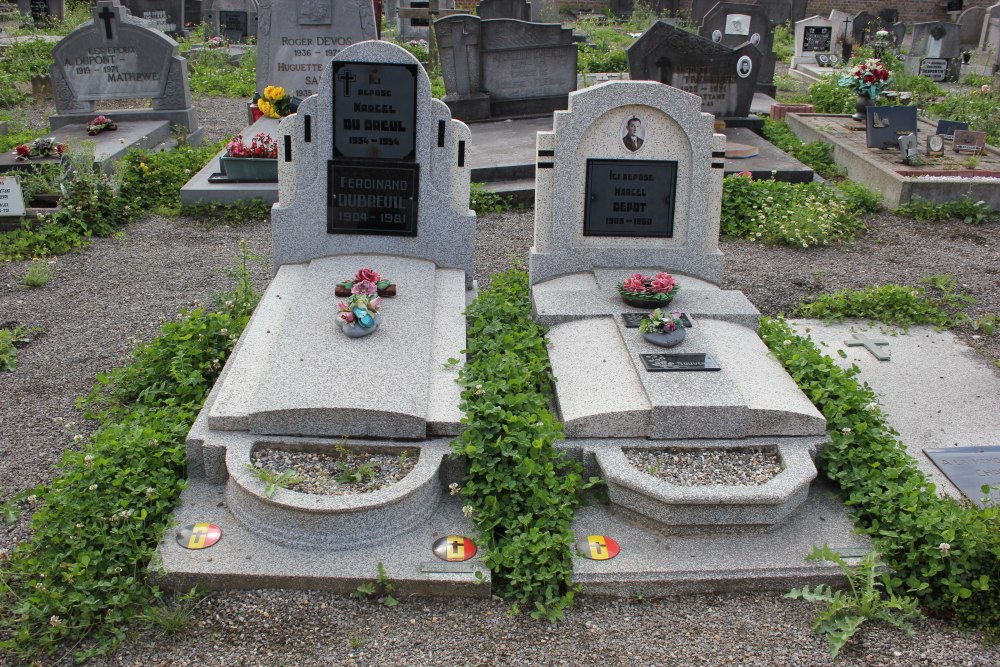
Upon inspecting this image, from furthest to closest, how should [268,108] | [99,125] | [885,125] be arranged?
[99,125] < [885,125] < [268,108]

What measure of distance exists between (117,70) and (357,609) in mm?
9388

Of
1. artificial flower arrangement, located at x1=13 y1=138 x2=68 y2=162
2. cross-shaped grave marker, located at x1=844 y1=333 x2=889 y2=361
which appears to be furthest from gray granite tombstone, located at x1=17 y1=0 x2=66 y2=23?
cross-shaped grave marker, located at x1=844 y1=333 x2=889 y2=361

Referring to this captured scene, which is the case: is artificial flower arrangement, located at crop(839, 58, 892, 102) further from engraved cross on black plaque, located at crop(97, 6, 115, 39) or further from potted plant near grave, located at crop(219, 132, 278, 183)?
engraved cross on black plaque, located at crop(97, 6, 115, 39)

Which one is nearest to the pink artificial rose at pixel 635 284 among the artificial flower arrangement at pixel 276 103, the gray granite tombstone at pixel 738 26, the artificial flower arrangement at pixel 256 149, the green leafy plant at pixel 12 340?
the green leafy plant at pixel 12 340

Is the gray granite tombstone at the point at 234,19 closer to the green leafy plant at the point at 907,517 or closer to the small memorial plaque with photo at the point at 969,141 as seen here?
the small memorial plaque with photo at the point at 969,141

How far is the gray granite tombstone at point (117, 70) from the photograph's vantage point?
10562 millimetres

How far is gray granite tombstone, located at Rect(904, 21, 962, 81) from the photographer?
645 inches

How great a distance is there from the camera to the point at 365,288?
16.6ft

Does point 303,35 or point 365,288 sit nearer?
point 365,288

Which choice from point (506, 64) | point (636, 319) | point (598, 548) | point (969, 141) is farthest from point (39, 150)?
point (969, 141)

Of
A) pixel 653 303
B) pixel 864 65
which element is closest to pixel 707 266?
pixel 653 303

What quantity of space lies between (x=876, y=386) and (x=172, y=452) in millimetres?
4012

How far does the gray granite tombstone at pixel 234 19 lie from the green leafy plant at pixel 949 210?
16.1 m

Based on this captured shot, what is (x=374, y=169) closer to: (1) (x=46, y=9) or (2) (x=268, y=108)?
(2) (x=268, y=108)
